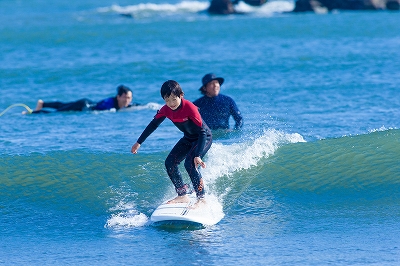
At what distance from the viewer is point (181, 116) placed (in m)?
7.78

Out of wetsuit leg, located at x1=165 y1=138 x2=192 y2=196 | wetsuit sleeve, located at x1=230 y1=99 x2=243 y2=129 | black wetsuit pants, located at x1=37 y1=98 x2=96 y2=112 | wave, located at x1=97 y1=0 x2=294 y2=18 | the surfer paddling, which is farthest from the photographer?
wave, located at x1=97 y1=0 x2=294 y2=18

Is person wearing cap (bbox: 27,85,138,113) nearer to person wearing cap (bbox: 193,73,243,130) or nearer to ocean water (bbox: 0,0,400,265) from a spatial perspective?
ocean water (bbox: 0,0,400,265)

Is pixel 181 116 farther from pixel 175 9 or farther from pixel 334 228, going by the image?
pixel 175 9

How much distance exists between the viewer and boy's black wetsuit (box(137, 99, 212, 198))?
777 centimetres

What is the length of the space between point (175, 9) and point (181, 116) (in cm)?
4658

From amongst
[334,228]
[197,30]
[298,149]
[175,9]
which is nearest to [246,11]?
[175,9]

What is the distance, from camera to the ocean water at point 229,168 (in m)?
7.42

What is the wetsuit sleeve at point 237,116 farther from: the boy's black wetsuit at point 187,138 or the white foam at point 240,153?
the boy's black wetsuit at point 187,138

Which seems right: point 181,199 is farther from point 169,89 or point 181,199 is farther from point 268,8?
point 268,8

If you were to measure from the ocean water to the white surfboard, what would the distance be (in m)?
0.10

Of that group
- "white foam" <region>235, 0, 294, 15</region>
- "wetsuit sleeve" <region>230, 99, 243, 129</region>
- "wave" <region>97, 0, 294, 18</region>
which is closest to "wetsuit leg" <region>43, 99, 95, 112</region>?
"wetsuit sleeve" <region>230, 99, 243, 129</region>

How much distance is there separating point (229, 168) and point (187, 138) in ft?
6.14

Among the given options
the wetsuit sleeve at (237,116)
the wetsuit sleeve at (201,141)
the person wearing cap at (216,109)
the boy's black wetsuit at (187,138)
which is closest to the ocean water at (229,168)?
the wetsuit sleeve at (237,116)

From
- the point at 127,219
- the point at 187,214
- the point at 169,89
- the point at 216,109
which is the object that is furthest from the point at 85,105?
the point at 169,89
